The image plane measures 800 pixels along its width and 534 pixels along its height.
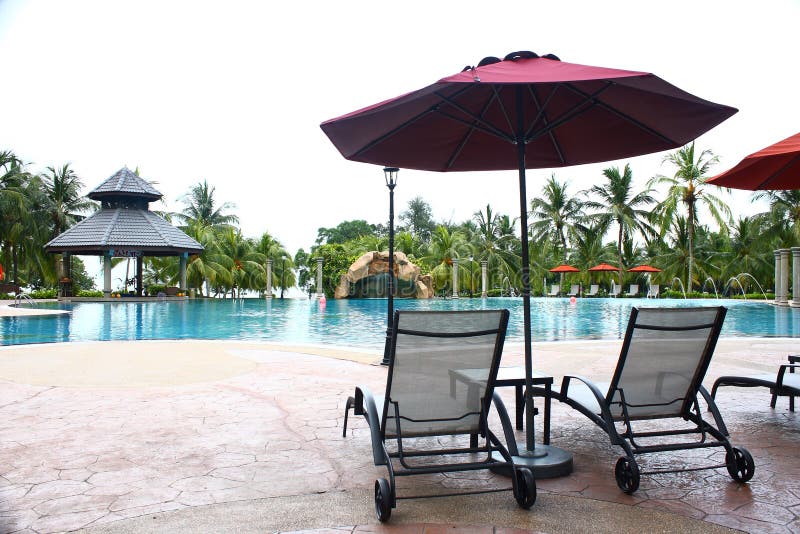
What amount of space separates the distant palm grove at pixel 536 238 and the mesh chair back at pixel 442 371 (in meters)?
30.2

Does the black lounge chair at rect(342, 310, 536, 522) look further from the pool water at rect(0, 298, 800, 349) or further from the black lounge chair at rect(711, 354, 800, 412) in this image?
the pool water at rect(0, 298, 800, 349)

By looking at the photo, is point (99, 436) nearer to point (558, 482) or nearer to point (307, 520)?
point (307, 520)

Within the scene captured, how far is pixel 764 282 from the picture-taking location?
104 feet

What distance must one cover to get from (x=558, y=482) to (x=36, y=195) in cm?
3454

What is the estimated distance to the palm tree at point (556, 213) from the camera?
118 ft

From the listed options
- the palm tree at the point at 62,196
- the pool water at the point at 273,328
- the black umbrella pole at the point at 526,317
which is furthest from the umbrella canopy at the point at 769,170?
the palm tree at the point at 62,196

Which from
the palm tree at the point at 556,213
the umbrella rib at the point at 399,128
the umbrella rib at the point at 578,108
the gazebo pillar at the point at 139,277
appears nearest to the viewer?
the umbrella rib at the point at 578,108

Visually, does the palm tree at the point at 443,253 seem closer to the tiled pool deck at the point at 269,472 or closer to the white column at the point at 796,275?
the white column at the point at 796,275

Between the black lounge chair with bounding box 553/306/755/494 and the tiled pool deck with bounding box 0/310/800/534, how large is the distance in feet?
0.85

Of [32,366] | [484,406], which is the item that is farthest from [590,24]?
[32,366]

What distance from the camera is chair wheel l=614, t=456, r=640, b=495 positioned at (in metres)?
2.88

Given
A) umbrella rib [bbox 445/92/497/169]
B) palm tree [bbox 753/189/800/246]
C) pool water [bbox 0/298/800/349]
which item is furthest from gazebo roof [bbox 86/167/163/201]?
palm tree [bbox 753/189/800/246]

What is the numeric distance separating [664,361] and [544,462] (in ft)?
2.84

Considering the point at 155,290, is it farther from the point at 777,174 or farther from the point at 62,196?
the point at 777,174
